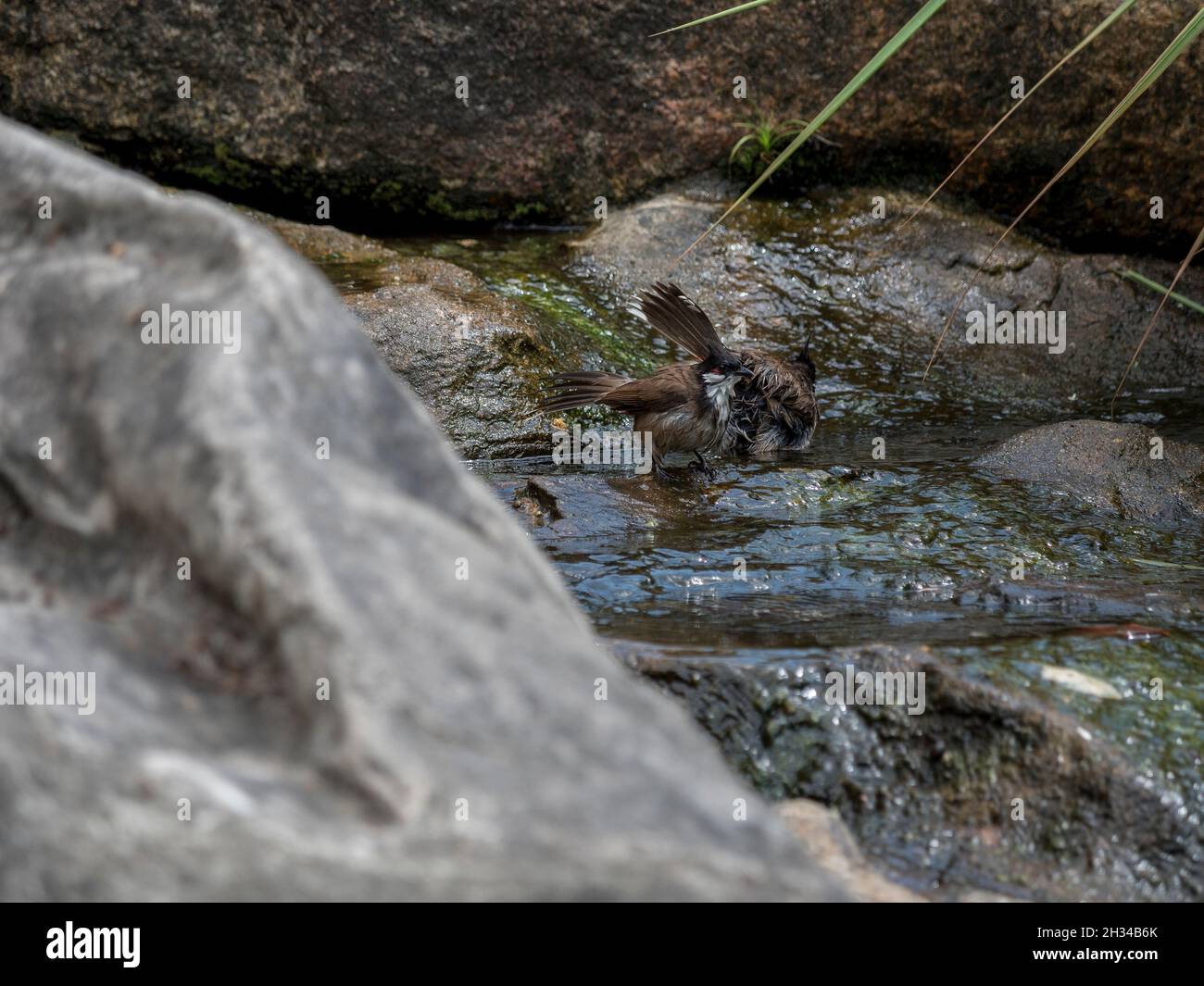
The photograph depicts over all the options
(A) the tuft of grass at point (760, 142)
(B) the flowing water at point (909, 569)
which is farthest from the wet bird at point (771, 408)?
(A) the tuft of grass at point (760, 142)

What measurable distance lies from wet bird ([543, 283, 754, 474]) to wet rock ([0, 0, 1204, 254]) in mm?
2237

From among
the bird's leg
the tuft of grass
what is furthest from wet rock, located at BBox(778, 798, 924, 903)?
the tuft of grass

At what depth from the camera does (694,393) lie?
19.5 feet

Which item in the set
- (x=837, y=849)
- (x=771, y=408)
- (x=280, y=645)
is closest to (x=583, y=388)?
(x=771, y=408)

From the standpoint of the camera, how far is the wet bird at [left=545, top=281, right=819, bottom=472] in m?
5.93

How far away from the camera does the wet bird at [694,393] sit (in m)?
5.93

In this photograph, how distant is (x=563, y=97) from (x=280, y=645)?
6.47 metres

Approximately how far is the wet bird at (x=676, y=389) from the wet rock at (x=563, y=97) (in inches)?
88.1

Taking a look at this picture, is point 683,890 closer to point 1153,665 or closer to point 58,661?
point 58,661

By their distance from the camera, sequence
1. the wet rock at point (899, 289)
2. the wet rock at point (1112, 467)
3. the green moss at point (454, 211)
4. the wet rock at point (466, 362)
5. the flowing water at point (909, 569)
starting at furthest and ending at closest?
the green moss at point (454, 211) < the wet rock at point (899, 289) < the wet rock at point (466, 362) < the wet rock at point (1112, 467) < the flowing water at point (909, 569)

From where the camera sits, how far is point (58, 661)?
1864mm

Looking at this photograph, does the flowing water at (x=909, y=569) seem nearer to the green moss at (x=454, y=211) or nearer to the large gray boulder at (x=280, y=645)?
the green moss at (x=454, y=211)

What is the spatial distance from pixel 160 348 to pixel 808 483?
12.2 ft
